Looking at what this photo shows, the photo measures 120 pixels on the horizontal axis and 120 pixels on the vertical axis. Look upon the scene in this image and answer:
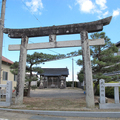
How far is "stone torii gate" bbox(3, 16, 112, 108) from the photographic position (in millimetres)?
6961

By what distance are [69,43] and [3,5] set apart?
7.11m

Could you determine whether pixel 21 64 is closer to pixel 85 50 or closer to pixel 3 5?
pixel 85 50

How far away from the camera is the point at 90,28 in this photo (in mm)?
7387

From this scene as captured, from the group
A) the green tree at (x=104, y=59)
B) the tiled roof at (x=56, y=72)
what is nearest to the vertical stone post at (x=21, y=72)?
the green tree at (x=104, y=59)

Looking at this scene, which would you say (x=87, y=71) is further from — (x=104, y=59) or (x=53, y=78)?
(x=53, y=78)

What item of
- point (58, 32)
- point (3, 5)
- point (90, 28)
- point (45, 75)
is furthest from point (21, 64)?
point (45, 75)

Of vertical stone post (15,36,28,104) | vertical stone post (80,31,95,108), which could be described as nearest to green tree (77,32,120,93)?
vertical stone post (80,31,95,108)

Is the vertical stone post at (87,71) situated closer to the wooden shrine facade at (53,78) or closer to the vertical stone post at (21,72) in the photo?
the vertical stone post at (21,72)

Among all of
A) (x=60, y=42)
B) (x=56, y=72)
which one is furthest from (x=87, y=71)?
(x=56, y=72)

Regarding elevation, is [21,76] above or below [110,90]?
above

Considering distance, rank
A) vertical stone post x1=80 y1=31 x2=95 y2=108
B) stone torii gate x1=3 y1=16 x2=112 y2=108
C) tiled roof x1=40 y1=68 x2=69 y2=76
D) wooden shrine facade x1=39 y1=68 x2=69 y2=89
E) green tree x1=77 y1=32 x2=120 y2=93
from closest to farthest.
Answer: vertical stone post x1=80 y1=31 x2=95 y2=108 → stone torii gate x1=3 y1=16 x2=112 y2=108 → green tree x1=77 y1=32 x2=120 y2=93 → wooden shrine facade x1=39 y1=68 x2=69 y2=89 → tiled roof x1=40 y1=68 x2=69 y2=76

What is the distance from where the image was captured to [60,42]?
7.64 meters

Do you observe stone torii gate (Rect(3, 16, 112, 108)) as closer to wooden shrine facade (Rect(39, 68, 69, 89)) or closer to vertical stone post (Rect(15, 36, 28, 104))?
vertical stone post (Rect(15, 36, 28, 104))

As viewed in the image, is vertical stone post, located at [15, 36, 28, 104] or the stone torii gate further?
vertical stone post, located at [15, 36, 28, 104]
